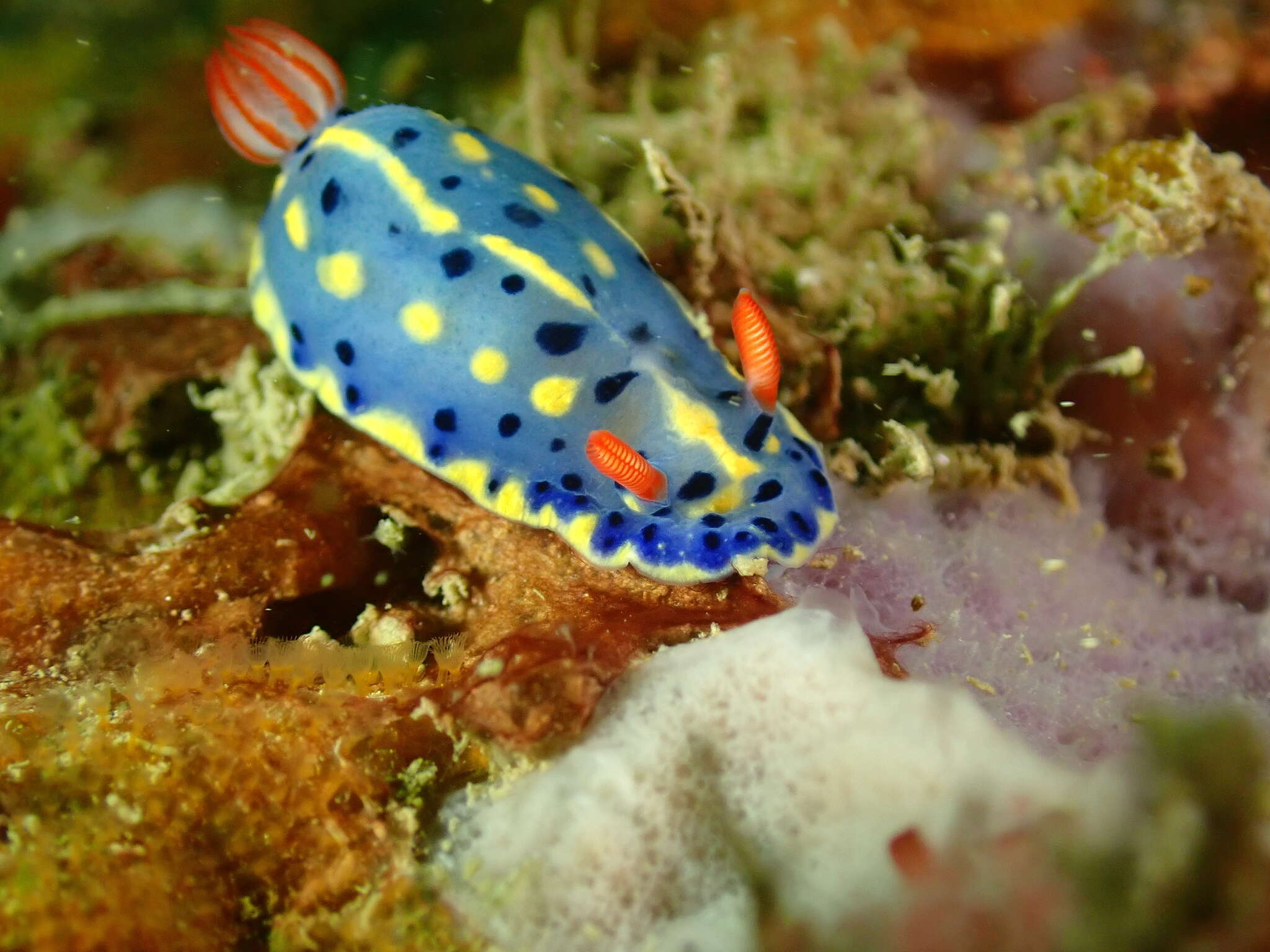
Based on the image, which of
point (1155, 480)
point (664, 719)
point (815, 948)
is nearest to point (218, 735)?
point (664, 719)

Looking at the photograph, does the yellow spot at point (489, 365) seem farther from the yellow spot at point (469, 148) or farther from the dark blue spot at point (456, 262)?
the yellow spot at point (469, 148)

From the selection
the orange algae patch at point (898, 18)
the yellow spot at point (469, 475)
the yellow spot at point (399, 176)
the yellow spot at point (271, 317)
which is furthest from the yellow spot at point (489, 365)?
the orange algae patch at point (898, 18)

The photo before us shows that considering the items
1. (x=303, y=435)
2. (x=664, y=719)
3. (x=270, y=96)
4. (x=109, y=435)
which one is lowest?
(x=109, y=435)

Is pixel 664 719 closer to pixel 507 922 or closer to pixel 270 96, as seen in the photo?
pixel 507 922

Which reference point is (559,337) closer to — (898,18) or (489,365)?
(489,365)

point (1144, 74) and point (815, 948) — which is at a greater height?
point (1144, 74)

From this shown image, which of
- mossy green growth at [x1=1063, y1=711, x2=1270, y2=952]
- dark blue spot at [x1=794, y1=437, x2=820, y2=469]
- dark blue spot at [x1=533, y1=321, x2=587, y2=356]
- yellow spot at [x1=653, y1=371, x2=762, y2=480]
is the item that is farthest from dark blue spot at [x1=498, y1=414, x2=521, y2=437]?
mossy green growth at [x1=1063, y1=711, x2=1270, y2=952]
